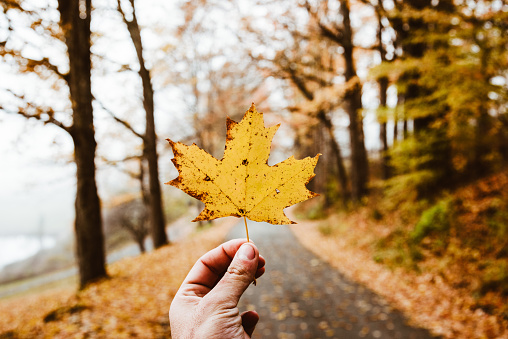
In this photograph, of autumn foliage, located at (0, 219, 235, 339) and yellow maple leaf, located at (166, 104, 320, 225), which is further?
autumn foliage, located at (0, 219, 235, 339)

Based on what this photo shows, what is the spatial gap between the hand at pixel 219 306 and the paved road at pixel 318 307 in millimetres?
4170

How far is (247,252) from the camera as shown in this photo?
122cm

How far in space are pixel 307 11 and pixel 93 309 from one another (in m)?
10.4

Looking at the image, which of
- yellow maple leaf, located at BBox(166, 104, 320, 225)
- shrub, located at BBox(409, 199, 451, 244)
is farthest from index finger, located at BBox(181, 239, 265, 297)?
shrub, located at BBox(409, 199, 451, 244)

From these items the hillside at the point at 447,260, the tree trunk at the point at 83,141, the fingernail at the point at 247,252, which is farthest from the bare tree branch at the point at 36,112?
the hillside at the point at 447,260

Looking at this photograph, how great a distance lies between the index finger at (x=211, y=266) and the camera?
132 cm

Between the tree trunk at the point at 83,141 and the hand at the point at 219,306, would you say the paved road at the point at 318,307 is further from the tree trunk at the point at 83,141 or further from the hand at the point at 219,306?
the hand at the point at 219,306

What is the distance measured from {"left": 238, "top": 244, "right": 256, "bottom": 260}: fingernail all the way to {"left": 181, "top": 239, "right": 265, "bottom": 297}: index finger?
0.30ft

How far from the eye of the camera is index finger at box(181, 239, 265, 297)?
4.34 ft

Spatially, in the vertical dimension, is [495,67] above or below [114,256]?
above

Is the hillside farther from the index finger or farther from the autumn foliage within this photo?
the index finger

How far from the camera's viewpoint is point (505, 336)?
12.8 feet

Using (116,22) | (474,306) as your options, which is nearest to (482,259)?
(474,306)

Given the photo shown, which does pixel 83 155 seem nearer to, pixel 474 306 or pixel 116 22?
pixel 116 22
